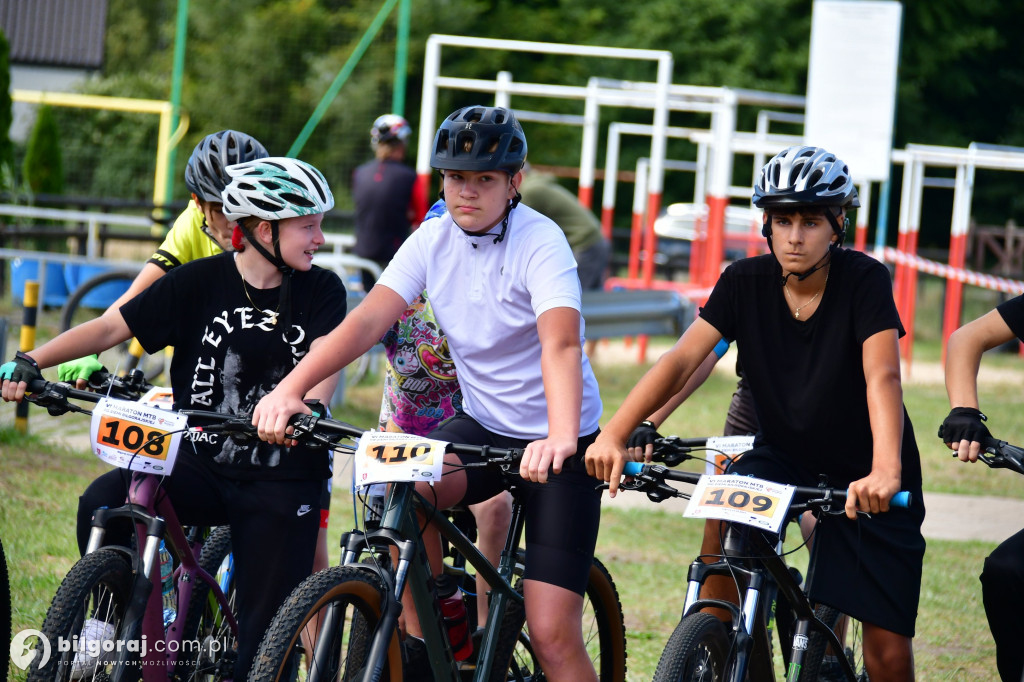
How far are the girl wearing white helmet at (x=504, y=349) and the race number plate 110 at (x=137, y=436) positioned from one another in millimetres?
359

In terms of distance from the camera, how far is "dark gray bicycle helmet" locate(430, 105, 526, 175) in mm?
3734

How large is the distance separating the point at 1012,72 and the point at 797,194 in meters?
30.9

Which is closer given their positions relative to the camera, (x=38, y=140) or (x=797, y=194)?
(x=797, y=194)

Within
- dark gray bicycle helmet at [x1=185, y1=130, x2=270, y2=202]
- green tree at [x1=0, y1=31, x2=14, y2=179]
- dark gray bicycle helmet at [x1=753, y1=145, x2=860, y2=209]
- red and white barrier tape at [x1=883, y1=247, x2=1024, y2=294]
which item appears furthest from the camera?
green tree at [x1=0, y1=31, x2=14, y2=179]

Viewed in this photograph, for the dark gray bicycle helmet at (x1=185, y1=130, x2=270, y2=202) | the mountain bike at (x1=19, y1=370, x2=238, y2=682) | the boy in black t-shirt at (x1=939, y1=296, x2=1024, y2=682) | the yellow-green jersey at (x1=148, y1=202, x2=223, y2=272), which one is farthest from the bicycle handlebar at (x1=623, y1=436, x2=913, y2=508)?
the yellow-green jersey at (x1=148, y1=202, x2=223, y2=272)

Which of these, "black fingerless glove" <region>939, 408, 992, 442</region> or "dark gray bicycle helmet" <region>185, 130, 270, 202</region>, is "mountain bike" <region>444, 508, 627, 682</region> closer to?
"black fingerless glove" <region>939, 408, 992, 442</region>

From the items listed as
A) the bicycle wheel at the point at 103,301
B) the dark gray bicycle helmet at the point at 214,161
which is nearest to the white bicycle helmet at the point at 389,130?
the bicycle wheel at the point at 103,301

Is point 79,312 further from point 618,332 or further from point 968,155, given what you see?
point 968,155

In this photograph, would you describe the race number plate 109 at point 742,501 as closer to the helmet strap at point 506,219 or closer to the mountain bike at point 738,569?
the mountain bike at point 738,569

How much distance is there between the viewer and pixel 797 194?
147 inches

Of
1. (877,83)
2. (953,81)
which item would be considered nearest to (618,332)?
(877,83)

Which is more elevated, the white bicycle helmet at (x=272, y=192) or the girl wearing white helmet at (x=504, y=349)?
the white bicycle helmet at (x=272, y=192)

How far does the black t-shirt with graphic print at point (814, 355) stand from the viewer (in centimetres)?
380

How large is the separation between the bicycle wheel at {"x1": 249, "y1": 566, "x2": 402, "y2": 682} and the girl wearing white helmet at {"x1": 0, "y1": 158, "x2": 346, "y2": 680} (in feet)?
1.60
